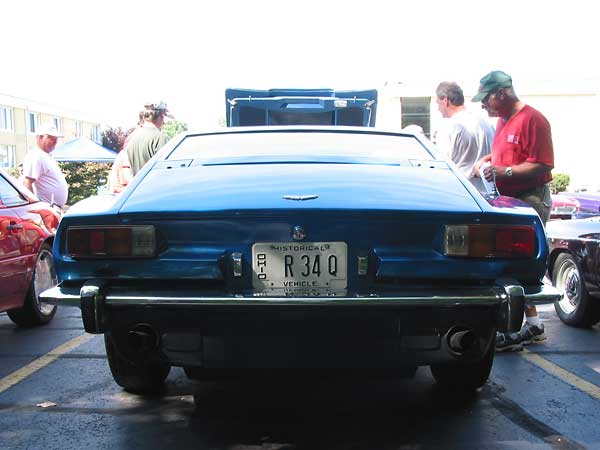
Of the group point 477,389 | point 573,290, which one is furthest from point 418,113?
point 477,389

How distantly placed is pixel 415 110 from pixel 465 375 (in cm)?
2924

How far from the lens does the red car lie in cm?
500

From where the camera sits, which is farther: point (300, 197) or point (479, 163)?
point (479, 163)

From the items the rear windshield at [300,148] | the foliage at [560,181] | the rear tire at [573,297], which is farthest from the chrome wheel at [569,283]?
the foliage at [560,181]

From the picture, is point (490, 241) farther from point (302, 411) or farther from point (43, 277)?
point (43, 277)

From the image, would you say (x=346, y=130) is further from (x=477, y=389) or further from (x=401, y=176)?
(x=477, y=389)

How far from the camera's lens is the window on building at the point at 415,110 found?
104ft

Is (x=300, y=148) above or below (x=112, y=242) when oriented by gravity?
above

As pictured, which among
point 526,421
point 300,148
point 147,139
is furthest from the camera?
point 147,139

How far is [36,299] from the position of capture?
5633 millimetres

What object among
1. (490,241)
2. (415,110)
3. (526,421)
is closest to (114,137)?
(415,110)

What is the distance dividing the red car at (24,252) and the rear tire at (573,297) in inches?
165

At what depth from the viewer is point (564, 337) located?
5.28m

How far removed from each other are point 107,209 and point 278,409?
1387mm
